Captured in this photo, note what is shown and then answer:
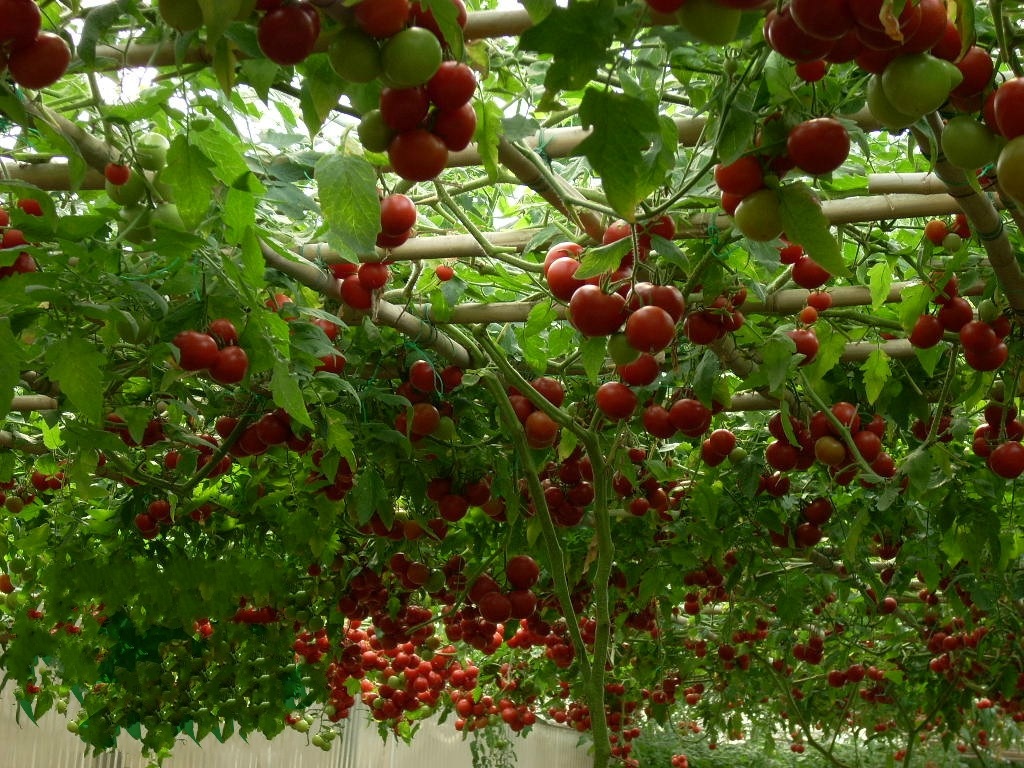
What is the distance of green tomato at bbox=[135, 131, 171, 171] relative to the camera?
61.1 inches

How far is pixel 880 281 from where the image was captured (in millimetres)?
1980

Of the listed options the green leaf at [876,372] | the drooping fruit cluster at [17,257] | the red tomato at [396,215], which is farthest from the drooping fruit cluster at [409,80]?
the green leaf at [876,372]

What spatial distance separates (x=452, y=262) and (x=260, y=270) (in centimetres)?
72

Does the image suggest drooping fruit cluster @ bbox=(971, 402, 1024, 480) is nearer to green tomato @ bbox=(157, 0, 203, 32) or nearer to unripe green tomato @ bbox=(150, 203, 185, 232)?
unripe green tomato @ bbox=(150, 203, 185, 232)

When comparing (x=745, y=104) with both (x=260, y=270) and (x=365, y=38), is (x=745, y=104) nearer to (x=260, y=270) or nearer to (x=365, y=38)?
(x=365, y=38)

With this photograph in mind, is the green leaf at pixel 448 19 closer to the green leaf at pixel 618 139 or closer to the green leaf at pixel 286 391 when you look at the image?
the green leaf at pixel 618 139

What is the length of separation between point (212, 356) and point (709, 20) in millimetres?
1145

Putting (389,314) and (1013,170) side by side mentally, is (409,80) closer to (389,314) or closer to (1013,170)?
(1013,170)

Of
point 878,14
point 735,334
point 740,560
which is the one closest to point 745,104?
point 878,14

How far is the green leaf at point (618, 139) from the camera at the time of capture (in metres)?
0.91

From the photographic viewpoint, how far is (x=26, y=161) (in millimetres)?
1779

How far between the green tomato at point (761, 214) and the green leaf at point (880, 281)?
0.97 metres

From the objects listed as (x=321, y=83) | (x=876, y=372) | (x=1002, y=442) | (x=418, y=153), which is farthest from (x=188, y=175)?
(x=1002, y=442)

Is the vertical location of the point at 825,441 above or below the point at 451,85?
above
